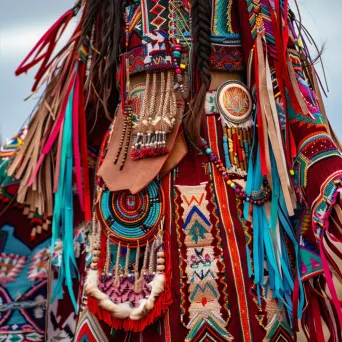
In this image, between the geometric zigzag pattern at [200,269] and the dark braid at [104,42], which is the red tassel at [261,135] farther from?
the dark braid at [104,42]

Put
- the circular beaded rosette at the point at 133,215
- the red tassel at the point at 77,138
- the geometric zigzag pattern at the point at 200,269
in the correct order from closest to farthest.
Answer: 1. the geometric zigzag pattern at the point at 200,269
2. the circular beaded rosette at the point at 133,215
3. the red tassel at the point at 77,138

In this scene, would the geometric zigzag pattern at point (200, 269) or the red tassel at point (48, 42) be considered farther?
the red tassel at point (48, 42)

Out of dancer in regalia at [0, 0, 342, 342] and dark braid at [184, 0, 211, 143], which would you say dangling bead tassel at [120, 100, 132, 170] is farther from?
dark braid at [184, 0, 211, 143]

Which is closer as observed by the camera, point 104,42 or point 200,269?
point 200,269

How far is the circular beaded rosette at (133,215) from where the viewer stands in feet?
6.04

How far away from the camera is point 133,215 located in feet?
6.09

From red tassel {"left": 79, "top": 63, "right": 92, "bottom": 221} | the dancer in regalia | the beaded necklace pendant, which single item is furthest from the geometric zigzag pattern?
A: red tassel {"left": 79, "top": 63, "right": 92, "bottom": 221}

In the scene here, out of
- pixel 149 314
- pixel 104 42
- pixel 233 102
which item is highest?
pixel 104 42

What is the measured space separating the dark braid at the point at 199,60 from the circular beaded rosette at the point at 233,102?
0.05m

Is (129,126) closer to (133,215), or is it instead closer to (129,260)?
(133,215)

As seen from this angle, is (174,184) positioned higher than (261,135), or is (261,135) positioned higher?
(261,135)

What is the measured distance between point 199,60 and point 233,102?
15cm

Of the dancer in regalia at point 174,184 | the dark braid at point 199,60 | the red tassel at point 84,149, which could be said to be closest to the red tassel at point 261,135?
the dancer in regalia at point 174,184

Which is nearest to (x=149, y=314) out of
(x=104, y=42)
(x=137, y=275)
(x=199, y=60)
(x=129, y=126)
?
(x=137, y=275)
